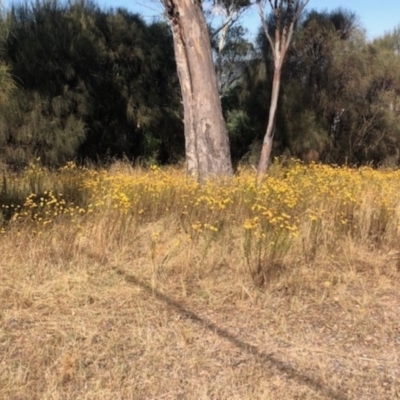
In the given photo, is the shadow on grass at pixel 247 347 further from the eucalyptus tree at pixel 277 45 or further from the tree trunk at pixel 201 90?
the eucalyptus tree at pixel 277 45

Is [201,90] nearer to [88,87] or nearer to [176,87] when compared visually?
[88,87]

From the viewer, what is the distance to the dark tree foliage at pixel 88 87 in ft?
37.5

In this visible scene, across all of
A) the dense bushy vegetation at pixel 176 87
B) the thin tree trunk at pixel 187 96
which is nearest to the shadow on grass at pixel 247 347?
the thin tree trunk at pixel 187 96

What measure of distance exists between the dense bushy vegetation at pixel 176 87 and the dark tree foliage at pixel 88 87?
0.03 metres

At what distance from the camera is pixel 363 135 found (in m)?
15.1

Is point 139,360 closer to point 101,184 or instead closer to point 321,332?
point 321,332

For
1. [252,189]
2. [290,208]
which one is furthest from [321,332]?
[252,189]

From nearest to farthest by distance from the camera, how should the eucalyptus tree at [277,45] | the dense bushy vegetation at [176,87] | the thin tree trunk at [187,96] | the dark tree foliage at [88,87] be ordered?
the thin tree trunk at [187,96]
the eucalyptus tree at [277,45]
the dark tree foliage at [88,87]
the dense bushy vegetation at [176,87]

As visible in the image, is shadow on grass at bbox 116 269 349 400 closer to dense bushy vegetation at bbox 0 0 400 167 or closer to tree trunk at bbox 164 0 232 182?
tree trunk at bbox 164 0 232 182

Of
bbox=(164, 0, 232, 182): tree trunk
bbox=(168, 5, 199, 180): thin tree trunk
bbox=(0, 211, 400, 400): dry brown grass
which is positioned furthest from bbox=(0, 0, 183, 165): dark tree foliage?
bbox=(0, 211, 400, 400): dry brown grass

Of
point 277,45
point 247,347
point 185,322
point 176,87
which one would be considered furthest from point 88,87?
point 247,347

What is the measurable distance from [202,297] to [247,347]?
0.76 m

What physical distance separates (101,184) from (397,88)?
11.5 m

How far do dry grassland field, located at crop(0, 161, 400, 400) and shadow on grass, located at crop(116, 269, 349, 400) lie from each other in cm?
1
